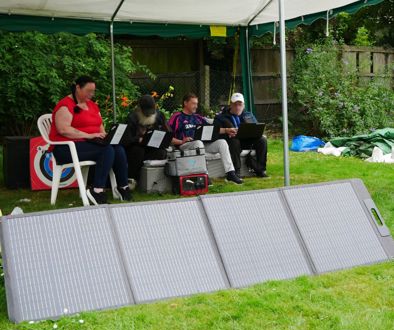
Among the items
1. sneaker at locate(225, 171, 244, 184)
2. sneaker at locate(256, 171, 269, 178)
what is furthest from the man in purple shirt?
sneaker at locate(256, 171, 269, 178)

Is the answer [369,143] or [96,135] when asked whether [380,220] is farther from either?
[369,143]

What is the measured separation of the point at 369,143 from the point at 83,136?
4586 mm

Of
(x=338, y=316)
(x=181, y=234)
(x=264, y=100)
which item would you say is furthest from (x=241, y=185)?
(x=264, y=100)

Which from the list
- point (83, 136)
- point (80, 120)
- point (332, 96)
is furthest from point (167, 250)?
point (332, 96)

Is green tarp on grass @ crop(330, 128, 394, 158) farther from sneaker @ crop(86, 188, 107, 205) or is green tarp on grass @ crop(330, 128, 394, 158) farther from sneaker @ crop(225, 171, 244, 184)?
sneaker @ crop(86, 188, 107, 205)

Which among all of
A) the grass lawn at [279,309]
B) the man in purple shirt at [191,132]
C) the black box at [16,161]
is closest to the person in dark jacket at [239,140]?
the man in purple shirt at [191,132]

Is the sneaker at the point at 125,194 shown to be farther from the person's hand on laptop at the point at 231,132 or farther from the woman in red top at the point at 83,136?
the person's hand on laptop at the point at 231,132

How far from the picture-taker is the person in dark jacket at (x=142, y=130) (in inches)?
235

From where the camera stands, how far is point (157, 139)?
5.91m

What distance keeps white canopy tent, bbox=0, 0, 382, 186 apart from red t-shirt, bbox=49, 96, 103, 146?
1.31 metres

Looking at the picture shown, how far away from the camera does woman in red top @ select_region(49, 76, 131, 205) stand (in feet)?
17.0

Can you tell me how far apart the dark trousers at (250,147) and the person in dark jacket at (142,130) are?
0.83 meters

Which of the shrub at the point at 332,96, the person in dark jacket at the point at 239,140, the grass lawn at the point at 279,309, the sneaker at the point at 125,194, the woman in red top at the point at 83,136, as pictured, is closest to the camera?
the grass lawn at the point at 279,309

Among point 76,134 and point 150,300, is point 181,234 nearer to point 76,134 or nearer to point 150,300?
point 150,300
